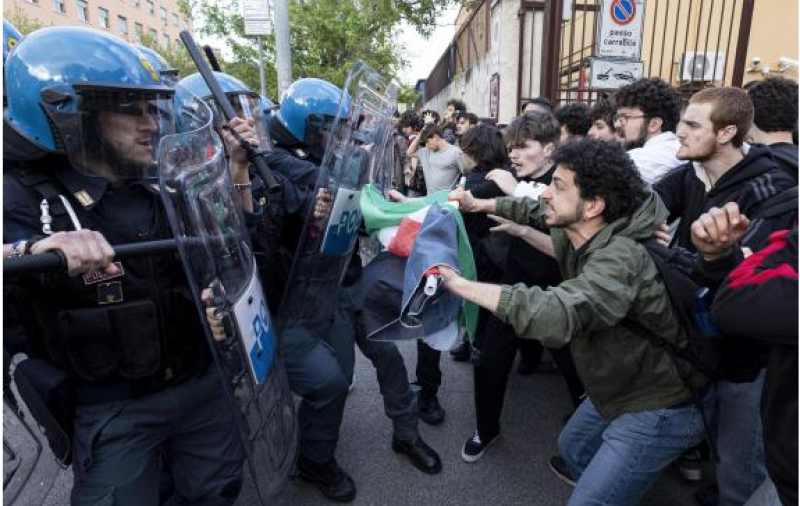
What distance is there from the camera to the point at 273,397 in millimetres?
1730

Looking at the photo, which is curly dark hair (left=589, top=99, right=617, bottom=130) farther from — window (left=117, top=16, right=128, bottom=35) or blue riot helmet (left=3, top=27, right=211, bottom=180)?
window (left=117, top=16, right=128, bottom=35)

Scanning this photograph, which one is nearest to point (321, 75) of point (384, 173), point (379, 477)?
point (384, 173)

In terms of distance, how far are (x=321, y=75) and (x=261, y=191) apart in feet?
39.4

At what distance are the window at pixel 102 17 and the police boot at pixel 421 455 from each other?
40.6m

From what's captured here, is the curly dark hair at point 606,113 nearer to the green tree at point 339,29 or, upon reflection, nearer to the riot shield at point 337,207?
the riot shield at point 337,207

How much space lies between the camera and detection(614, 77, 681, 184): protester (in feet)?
9.20

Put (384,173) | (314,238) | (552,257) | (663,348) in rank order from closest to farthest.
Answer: (663,348) → (314,238) → (552,257) → (384,173)

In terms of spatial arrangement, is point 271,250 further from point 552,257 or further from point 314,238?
point 552,257

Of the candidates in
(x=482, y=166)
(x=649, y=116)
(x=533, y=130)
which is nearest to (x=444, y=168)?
(x=482, y=166)

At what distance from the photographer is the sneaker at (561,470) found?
8.31 ft

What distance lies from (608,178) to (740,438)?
112 centimetres

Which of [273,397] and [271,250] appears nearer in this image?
[273,397]

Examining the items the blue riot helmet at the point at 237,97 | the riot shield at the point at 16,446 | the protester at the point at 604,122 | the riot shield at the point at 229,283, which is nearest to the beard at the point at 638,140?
the protester at the point at 604,122

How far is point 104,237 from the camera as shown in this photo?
1336mm
